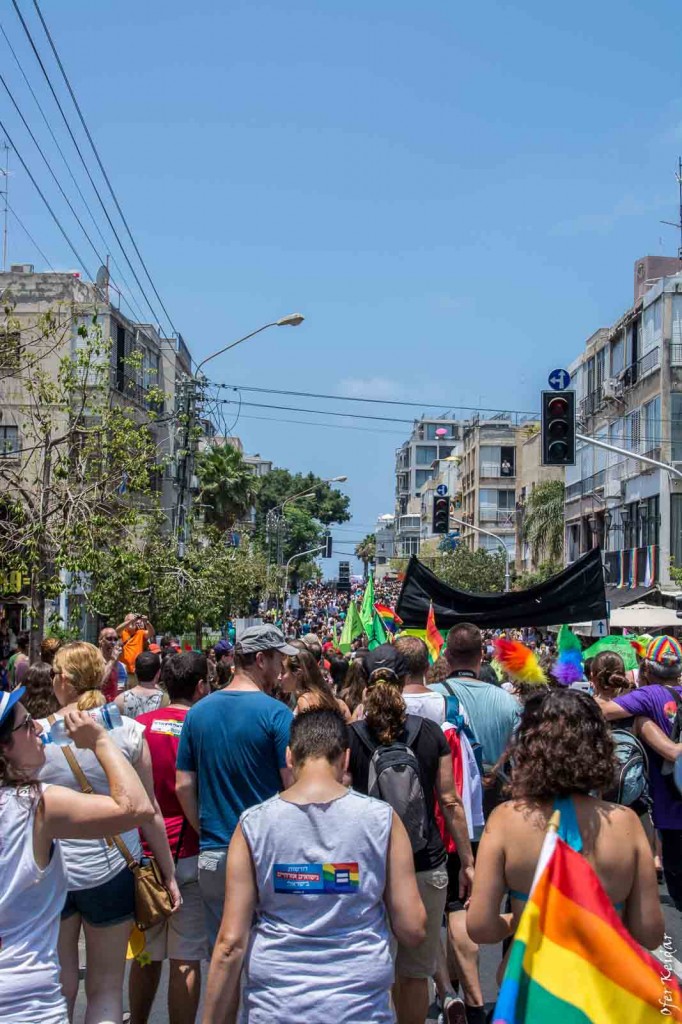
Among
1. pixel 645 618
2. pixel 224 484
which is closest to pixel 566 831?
pixel 645 618

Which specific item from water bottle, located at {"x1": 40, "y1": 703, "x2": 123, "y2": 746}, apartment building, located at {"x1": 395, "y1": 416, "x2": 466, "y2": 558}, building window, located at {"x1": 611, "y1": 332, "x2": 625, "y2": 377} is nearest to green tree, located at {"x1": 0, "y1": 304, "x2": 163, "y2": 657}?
water bottle, located at {"x1": 40, "y1": 703, "x2": 123, "y2": 746}

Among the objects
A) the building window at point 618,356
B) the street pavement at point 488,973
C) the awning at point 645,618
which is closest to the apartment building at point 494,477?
the building window at point 618,356

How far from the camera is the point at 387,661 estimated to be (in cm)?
653

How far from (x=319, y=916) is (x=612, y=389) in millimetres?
43966

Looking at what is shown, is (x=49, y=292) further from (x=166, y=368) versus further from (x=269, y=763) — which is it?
(x=269, y=763)

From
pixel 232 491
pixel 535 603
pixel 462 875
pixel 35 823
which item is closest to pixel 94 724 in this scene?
pixel 35 823

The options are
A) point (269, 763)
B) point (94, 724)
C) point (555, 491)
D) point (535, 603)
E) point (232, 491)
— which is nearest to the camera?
point (94, 724)

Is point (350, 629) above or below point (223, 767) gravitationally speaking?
above

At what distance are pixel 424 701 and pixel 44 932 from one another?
327 centimetres

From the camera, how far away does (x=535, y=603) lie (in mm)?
12930

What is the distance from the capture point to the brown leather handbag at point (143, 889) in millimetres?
4879

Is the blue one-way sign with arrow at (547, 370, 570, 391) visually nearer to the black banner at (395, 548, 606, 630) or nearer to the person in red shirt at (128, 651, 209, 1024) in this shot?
the black banner at (395, 548, 606, 630)

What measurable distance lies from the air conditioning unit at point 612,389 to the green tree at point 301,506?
220 ft

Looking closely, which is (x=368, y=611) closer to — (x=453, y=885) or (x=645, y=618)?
(x=645, y=618)
